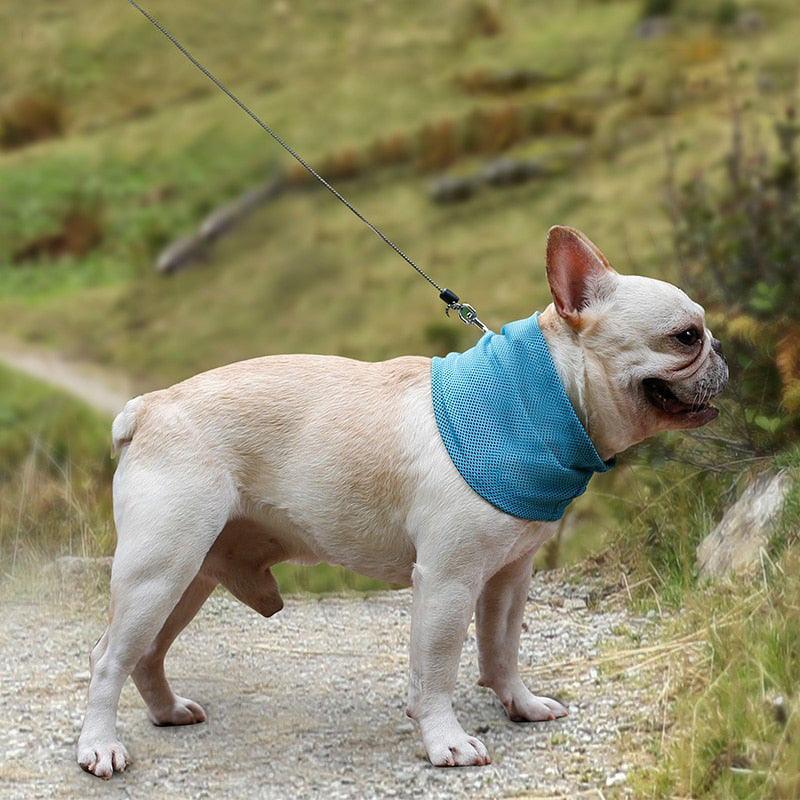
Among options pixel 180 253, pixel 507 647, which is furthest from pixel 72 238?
pixel 507 647

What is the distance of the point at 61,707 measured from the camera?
5.84 m

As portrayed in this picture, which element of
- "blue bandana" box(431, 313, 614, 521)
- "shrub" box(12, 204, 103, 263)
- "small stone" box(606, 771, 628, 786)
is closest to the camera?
"small stone" box(606, 771, 628, 786)

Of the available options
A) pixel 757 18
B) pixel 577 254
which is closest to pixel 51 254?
pixel 757 18

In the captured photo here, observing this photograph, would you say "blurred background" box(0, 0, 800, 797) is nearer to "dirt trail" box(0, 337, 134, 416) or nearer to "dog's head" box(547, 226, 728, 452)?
"dirt trail" box(0, 337, 134, 416)

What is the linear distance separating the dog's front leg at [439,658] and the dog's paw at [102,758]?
42.2 inches

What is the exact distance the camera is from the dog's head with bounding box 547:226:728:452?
16.2 feet

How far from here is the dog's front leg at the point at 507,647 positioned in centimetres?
551

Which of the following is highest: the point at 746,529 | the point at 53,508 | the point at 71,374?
the point at 746,529

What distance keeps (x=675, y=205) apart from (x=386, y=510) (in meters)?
5.19

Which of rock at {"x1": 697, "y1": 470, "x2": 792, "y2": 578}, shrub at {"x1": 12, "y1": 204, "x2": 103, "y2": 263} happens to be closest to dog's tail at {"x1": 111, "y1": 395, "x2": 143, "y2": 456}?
rock at {"x1": 697, "y1": 470, "x2": 792, "y2": 578}

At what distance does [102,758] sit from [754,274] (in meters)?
5.37

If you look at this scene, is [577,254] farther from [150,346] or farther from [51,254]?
[51,254]

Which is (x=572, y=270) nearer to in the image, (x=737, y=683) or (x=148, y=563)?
(x=737, y=683)

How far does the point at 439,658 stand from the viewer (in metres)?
4.99
